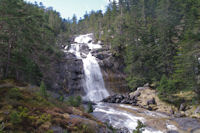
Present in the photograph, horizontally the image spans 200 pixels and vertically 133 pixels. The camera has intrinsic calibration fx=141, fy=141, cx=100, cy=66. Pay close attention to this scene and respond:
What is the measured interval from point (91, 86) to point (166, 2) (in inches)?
1271

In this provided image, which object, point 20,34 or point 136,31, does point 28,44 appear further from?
point 136,31

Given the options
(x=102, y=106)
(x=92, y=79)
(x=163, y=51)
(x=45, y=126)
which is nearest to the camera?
(x=45, y=126)

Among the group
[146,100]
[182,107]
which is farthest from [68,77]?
[182,107]

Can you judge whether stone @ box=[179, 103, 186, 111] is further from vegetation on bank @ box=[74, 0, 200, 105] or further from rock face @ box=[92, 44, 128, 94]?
rock face @ box=[92, 44, 128, 94]

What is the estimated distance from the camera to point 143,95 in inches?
1005

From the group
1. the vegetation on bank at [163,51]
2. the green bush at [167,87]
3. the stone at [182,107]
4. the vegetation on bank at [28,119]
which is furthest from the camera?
the vegetation on bank at [163,51]

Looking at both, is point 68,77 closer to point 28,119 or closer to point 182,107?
point 182,107

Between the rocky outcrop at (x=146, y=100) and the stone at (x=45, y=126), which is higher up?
the stone at (x=45, y=126)

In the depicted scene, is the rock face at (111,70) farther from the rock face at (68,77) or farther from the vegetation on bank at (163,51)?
the rock face at (68,77)

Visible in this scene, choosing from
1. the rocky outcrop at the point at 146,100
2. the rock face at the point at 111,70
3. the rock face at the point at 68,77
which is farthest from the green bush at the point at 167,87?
the rock face at the point at 68,77

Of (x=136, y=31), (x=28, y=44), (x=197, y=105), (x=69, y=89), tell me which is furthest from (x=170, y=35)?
(x=28, y=44)

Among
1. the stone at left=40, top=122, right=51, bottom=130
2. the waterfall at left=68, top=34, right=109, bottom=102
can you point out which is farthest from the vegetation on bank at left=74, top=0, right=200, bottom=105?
the stone at left=40, top=122, right=51, bottom=130

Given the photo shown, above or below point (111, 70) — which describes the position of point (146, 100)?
below

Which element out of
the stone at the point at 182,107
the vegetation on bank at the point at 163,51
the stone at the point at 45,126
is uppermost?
the vegetation on bank at the point at 163,51
